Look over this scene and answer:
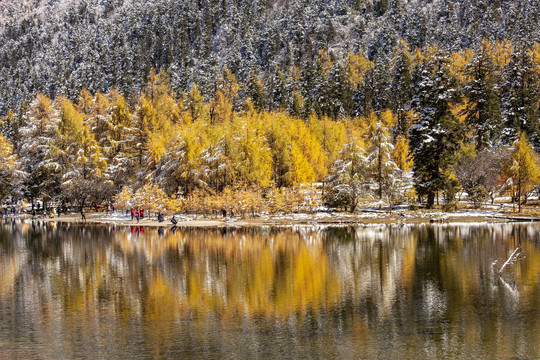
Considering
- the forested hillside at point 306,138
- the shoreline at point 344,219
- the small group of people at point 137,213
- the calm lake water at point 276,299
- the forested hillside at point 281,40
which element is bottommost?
the calm lake water at point 276,299

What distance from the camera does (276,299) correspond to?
23500mm

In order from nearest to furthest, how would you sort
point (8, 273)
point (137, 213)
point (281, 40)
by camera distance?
1. point (8, 273)
2. point (137, 213)
3. point (281, 40)

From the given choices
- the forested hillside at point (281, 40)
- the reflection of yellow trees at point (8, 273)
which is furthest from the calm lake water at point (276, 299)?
the forested hillside at point (281, 40)

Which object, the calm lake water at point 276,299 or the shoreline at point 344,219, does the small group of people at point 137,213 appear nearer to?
the shoreline at point 344,219

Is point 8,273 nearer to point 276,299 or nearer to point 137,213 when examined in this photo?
point 276,299

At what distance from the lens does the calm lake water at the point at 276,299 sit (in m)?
17.5

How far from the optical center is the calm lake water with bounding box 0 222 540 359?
17453 millimetres

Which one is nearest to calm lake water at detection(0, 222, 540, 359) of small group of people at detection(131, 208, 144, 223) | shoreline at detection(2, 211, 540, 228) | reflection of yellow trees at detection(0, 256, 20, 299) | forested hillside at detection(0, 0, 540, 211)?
reflection of yellow trees at detection(0, 256, 20, 299)

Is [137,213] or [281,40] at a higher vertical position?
[281,40]

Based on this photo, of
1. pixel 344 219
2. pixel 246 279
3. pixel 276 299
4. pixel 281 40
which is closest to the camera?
pixel 276 299

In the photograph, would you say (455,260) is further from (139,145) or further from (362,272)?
(139,145)

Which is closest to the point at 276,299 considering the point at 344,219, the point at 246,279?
the point at 246,279

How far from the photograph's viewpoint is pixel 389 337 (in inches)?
714

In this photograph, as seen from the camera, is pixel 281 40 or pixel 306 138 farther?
pixel 281 40
